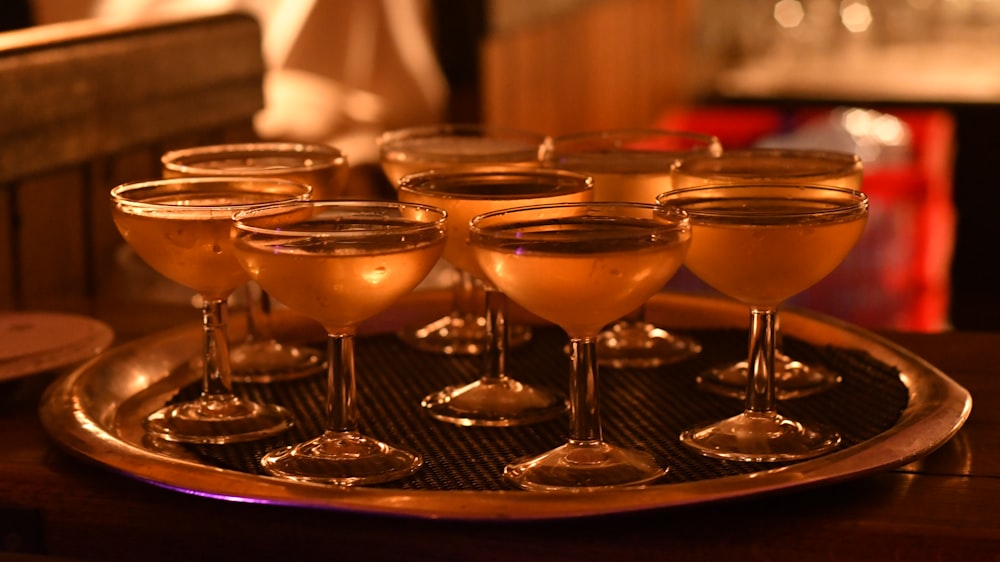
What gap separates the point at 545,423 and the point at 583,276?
10.5 inches

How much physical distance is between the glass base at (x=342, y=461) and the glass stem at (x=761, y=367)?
29cm

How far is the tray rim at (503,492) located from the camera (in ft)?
3.09

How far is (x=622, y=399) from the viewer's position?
1.28 m

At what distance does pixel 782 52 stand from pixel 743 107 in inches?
17.6

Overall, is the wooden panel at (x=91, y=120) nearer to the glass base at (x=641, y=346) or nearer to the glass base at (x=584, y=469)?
the glass base at (x=641, y=346)

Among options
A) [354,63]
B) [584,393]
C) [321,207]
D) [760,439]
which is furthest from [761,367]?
[354,63]

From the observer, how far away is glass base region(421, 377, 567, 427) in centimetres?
122

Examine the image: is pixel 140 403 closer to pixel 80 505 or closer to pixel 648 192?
pixel 80 505

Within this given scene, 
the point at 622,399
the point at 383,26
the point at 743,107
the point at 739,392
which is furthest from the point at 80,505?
the point at 743,107

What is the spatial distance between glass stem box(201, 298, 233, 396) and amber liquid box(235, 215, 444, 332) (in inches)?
→ 8.4

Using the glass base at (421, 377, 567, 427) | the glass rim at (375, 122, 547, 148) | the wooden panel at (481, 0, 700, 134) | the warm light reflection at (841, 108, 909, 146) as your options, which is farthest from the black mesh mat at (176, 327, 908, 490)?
the warm light reflection at (841, 108, 909, 146)

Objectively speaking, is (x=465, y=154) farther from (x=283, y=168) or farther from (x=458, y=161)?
(x=283, y=168)

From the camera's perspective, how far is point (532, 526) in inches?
37.6

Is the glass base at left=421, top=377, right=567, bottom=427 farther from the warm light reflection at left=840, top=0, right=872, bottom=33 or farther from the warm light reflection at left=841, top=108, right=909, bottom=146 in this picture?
the warm light reflection at left=840, top=0, right=872, bottom=33
